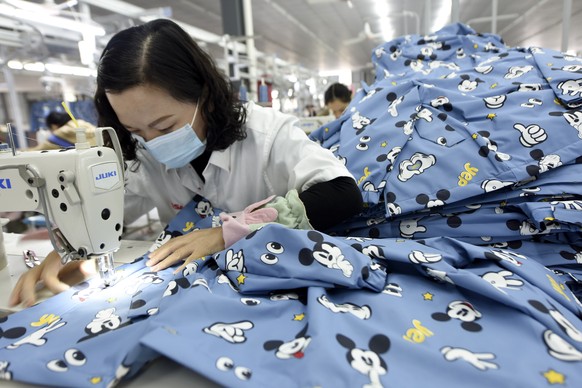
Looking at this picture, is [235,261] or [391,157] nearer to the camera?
[235,261]

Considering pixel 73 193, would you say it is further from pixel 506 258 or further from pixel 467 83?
pixel 467 83

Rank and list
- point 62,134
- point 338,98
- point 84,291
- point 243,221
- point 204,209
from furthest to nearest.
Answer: point 338,98 < point 62,134 < point 204,209 < point 243,221 < point 84,291

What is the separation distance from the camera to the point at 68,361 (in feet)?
1.86

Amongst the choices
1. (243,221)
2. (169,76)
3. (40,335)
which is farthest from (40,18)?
(40,335)

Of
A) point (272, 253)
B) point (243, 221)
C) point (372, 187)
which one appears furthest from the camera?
A: point (372, 187)

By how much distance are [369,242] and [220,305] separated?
346mm

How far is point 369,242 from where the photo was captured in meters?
0.81

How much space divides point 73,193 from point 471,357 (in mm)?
781

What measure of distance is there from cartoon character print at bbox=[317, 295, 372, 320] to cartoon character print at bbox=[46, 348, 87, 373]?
374 millimetres

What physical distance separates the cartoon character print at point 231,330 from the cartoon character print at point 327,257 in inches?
6.3

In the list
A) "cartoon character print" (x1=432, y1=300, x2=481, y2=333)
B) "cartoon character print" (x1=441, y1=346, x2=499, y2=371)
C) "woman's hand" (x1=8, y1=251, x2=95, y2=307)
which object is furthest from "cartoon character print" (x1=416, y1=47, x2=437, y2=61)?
"woman's hand" (x1=8, y1=251, x2=95, y2=307)

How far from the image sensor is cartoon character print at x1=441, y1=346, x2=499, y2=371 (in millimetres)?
497

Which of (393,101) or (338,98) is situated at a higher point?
(338,98)

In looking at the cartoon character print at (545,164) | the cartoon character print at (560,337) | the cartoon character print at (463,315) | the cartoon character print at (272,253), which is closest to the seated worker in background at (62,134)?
the cartoon character print at (272,253)
